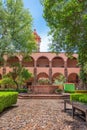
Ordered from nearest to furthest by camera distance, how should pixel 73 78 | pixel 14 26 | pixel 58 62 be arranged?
1. pixel 14 26
2. pixel 73 78
3. pixel 58 62

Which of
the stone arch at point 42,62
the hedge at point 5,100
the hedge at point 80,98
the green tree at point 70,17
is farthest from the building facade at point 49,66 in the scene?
the hedge at point 5,100

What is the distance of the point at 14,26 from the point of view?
35.5 metres

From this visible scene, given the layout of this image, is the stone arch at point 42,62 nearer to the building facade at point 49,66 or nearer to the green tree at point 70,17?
the building facade at point 49,66

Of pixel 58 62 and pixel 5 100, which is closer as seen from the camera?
pixel 5 100

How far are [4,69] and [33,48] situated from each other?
18.5m

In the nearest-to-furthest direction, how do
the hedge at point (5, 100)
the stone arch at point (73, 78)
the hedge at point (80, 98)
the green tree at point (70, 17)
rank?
the hedge at point (80, 98) < the hedge at point (5, 100) < the green tree at point (70, 17) < the stone arch at point (73, 78)

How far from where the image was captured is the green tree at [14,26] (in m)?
35.5

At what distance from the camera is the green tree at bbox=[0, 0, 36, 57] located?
35469 millimetres

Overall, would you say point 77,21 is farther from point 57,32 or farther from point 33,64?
point 33,64

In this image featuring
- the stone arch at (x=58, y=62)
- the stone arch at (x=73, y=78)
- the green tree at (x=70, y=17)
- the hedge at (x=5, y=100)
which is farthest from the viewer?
the stone arch at (x=58, y=62)

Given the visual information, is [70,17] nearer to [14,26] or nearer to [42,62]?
[14,26]

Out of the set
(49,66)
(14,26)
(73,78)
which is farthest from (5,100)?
(73,78)

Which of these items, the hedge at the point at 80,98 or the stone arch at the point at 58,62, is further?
the stone arch at the point at 58,62

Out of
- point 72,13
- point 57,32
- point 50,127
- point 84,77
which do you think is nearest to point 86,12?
point 72,13
